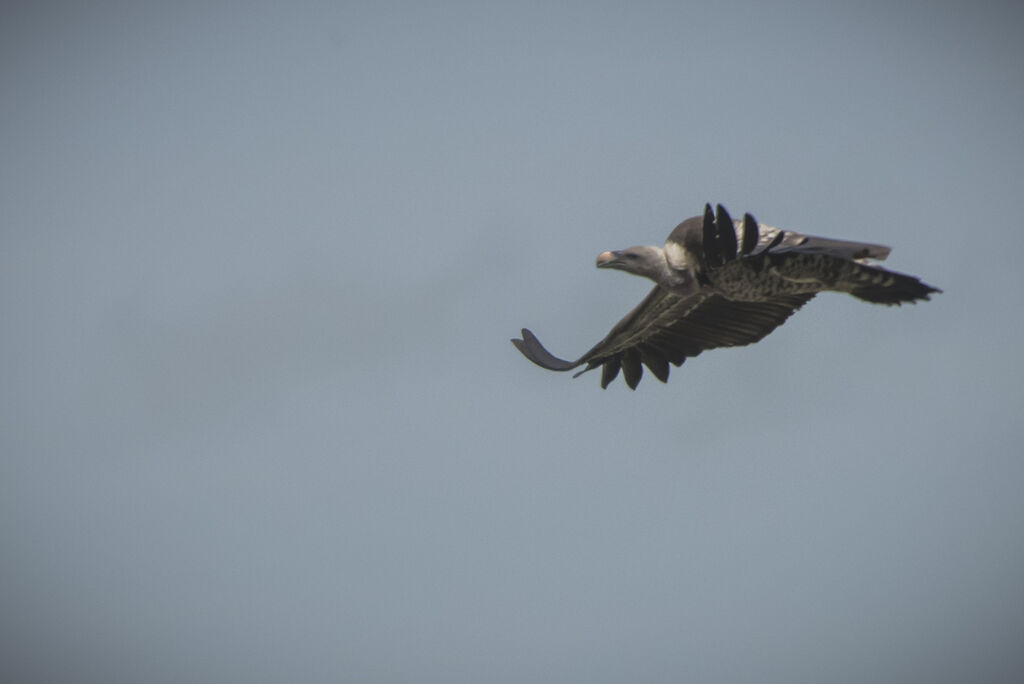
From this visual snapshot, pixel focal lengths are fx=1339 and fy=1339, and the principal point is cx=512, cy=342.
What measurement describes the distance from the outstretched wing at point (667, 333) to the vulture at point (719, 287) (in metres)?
0.02

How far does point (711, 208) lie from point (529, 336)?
4916 millimetres

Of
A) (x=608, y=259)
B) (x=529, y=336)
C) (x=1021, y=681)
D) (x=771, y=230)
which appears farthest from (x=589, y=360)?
(x=1021, y=681)

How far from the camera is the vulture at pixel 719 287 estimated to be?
1738 cm

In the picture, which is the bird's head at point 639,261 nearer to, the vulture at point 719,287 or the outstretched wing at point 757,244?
the vulture at point 719,287

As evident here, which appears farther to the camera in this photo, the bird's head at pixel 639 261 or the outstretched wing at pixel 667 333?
the outstretched wing at pixel 667 333

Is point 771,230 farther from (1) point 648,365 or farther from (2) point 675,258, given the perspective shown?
(1) point 648,365

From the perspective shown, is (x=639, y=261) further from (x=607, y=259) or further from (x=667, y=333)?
(x=667, y=333)

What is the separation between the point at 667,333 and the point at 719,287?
2926 mm

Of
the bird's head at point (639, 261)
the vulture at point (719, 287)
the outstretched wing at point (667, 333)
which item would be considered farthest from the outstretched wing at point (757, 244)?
the outstretched wing at point (667, 333)

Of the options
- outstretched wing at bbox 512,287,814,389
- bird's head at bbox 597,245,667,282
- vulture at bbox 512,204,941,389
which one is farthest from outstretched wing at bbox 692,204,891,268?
outstretched wing at bbox 512,287,814,389

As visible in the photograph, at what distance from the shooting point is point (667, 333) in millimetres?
21703

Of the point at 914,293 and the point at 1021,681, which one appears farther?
the point at 1021,681

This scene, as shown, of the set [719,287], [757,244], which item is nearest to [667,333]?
[719,287]

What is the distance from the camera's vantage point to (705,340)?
21641 mm
